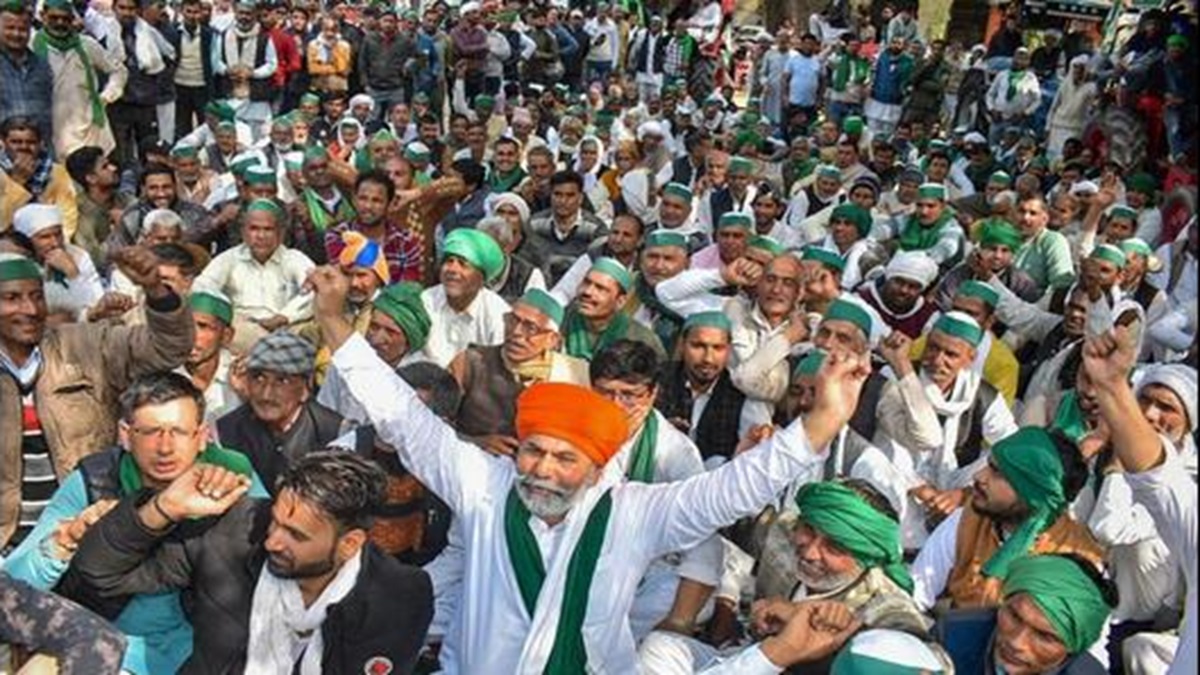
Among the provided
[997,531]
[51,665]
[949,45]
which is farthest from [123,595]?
[949,45]

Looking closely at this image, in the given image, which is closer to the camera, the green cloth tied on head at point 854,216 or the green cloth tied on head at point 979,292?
the green cloth tied on head at point 979,292

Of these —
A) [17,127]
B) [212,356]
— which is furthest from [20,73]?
[212,356]

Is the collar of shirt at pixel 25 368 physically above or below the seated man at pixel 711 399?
above

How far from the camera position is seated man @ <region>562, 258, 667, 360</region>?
524 centimetres

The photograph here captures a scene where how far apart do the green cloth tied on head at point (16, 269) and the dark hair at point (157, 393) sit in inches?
37.0

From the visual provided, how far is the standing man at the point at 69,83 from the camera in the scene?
8.87 meters

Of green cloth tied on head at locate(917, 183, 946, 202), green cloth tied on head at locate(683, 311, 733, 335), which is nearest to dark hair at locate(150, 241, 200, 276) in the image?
green cloth tied on head at locate(683, 311, 733, 335)

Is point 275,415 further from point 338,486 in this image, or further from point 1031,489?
point 1031,489

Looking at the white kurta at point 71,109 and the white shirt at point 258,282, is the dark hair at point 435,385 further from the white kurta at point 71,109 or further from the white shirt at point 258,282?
the white kurta at point 71,109

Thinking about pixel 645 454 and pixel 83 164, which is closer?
pixel 645 454

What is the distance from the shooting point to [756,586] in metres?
4.01

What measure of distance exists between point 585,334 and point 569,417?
Result: 2.14 metres

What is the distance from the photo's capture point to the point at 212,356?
188 inches

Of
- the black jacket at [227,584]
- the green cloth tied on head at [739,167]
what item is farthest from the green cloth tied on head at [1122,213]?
the black jacket at [227,584]
